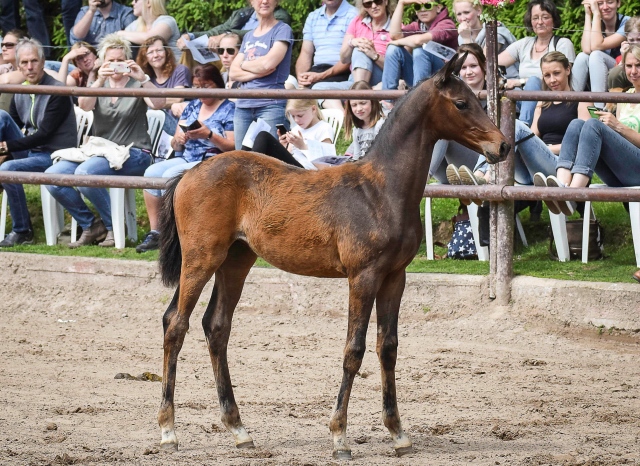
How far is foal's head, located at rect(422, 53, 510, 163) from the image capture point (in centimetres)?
390

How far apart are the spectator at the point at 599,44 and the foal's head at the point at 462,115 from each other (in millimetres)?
3989

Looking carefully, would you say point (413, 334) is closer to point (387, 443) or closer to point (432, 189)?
point (432, 189)

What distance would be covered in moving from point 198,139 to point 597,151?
3.56 metres

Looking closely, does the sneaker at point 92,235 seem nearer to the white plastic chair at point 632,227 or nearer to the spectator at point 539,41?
the spectator at point 539,41

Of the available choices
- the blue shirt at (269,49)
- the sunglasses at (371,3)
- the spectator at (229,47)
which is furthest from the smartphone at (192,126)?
the sunglasses at (371,3)

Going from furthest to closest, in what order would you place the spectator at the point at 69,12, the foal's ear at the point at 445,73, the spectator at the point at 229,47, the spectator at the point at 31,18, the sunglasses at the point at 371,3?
Result: the spectator at the point at 31,18 < the spectator at the point at 69,12 < the spectator at the point at 229,47 < the sunglasses at the point at 371,3 < the foal's ear at the point at 445,73

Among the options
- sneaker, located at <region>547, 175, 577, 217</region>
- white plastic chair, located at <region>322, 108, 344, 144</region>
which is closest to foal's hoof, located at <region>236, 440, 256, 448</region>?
sneaker, located at <region>547, 175, 577, 217</region>

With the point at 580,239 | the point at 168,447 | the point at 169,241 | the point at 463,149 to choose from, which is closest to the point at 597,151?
the point at 580,239

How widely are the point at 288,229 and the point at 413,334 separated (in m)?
2.51

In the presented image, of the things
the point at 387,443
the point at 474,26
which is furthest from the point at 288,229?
the point at 474,26

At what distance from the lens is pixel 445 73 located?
384 centimetres

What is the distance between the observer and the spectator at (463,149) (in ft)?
23.1

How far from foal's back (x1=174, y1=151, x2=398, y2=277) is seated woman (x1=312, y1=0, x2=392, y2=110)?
4.88 metres

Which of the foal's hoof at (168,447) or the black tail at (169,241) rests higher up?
the black tail at (169,241)
